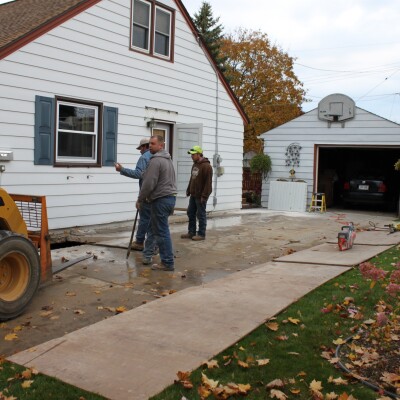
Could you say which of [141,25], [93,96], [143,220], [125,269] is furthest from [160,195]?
[141,25]

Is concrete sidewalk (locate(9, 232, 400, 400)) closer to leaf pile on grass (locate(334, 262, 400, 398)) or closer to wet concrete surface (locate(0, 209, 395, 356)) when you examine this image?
wet concrete surface (locate(0, 209, 395, 356))

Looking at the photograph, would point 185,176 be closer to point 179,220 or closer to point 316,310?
point 179,220

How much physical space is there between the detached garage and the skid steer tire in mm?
12792

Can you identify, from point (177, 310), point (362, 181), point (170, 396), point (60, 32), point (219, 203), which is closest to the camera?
point (170, 396)

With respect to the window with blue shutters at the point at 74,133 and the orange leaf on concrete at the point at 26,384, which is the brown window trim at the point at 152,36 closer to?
the window with blue shutters at the point at 74,133

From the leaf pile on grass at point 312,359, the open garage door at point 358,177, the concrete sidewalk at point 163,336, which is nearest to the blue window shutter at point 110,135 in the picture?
the concrete sidewalk at point 163,336

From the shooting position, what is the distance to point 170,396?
3428mm

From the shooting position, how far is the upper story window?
12.5m

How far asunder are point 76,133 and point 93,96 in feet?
3.05

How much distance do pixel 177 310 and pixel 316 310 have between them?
1434 millimetres

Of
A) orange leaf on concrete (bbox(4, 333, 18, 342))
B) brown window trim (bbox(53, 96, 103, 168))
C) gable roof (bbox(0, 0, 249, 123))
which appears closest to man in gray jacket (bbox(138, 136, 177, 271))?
orange leaf on concrete (bbox(4, 333, 18, 342))

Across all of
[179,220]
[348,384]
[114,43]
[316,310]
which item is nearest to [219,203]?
[179,220]

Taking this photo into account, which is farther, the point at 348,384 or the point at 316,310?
the point at 316,310

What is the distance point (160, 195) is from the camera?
7.16m
